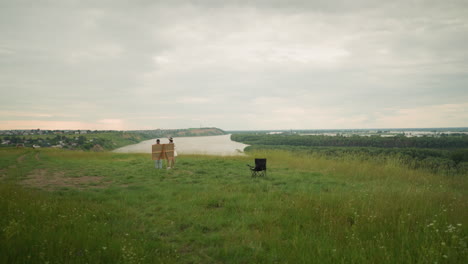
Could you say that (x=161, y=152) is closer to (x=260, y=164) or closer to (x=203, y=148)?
(x=260, y=164)

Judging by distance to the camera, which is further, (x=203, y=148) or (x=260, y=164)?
(x=203, y=148)

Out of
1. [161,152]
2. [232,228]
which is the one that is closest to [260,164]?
[161,152]

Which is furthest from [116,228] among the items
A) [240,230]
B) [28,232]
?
[240,230]

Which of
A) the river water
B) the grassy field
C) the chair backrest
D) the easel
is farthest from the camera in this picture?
the river water

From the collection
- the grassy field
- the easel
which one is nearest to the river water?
the easel

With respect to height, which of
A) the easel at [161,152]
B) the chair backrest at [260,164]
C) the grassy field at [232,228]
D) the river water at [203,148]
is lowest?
the river water at [203,148]

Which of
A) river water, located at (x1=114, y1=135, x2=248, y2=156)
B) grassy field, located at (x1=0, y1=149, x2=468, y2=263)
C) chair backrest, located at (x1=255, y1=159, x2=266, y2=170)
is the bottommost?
river water, located at (x1=114, y1=135, x2=248, y2=156)

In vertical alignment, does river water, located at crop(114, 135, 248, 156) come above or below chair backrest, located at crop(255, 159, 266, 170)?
below

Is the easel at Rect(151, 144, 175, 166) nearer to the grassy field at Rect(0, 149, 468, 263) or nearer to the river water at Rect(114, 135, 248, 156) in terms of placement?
the grassy field at Rect(0, 149, 468, 263)

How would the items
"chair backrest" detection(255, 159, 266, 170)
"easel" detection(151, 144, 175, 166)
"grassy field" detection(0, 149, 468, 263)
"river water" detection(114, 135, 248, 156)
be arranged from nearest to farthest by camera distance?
"grassy field" detection(0, 149, 468, 263)
"chair backrest" detection(255, 159, 266, 170)
"easel" detection(151, 144, 175, 166)
"river water" detection(114, 135, 248, 156)

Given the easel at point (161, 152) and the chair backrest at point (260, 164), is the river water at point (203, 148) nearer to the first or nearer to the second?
the easel at point (161, 152)

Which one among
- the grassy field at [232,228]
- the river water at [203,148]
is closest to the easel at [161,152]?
the grassy field at [232,228]

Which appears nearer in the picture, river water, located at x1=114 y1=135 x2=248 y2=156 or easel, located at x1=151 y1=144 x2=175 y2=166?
easel, located at x1=151 y1=144 x2=175 y2=166

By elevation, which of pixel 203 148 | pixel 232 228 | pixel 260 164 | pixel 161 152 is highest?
pixel 161 152
